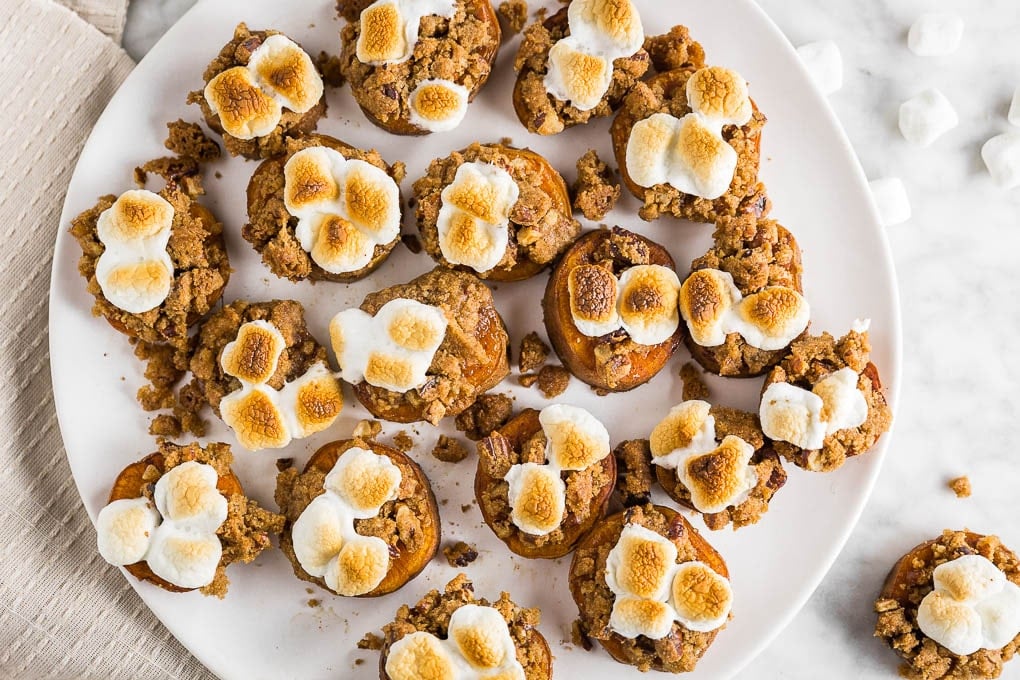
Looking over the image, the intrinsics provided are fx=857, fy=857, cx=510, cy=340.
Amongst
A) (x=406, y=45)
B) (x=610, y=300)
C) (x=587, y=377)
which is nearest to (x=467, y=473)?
(x=587, y=377)

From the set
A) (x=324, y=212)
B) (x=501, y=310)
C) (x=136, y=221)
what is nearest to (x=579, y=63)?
(x=501, y=310)

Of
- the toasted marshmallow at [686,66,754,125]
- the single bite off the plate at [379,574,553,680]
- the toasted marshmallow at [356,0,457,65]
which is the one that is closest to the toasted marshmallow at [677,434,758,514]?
the single bite off the plate at [379,574,553,680]

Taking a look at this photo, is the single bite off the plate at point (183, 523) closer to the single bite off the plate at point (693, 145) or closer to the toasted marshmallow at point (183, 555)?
the toasted marshmallow at point (183, 555)

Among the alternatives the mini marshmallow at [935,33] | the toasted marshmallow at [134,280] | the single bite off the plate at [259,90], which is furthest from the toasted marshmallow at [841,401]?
Result: the toasted marshmallow at [134,280]

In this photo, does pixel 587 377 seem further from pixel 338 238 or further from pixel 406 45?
pixel 406 45

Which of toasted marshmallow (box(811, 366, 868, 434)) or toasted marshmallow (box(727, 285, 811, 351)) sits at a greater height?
toasted marshmallow (box(727, 285, 811, 351))

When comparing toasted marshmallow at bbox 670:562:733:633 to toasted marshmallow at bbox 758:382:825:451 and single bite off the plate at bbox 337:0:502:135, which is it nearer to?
toasted marshmallow at bbox 758:382:825:451
